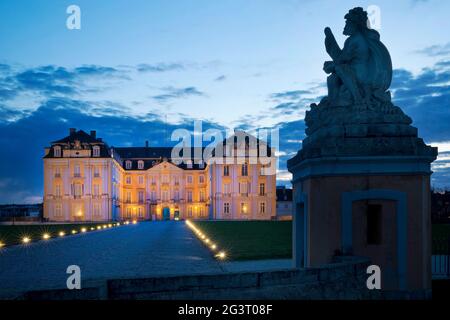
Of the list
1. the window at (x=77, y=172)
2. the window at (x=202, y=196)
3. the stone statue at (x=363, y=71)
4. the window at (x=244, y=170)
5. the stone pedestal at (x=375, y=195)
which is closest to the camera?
the stone pedestal at (x=375, y=195)

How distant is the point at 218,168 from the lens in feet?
253

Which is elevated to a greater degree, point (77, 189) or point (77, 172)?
point (77, 172)

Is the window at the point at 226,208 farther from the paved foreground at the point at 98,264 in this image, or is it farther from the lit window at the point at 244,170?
the paved foreground at the point at 98,264

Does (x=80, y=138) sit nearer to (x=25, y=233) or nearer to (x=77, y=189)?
(x=77, y=189)

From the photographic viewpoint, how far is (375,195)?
789cm

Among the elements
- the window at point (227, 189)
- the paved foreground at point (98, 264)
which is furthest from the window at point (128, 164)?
the paved foreground at point (98, 264)

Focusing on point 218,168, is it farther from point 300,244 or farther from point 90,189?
point 300,244

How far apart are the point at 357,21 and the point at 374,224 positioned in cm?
319

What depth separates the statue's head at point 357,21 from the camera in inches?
336

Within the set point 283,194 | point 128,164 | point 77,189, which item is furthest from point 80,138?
point 283,194

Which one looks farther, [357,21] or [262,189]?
[262,189]

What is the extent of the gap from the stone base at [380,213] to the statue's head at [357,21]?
2.17 meters

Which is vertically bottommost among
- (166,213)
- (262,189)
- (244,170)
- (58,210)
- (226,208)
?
(166,213)

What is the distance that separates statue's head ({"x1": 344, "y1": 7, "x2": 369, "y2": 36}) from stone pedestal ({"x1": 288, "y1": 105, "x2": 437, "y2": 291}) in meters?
1.37
